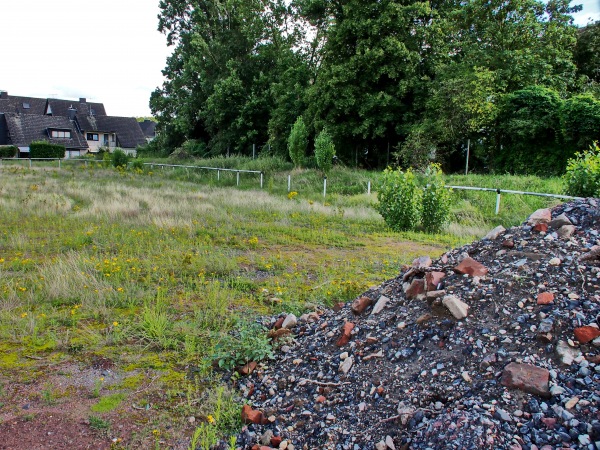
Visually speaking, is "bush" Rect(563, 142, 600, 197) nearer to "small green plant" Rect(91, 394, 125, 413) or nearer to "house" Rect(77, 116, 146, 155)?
"small green plant" Rect(91, 394, 125, 413)

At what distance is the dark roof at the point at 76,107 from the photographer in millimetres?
62228

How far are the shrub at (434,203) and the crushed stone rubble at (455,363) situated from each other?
5.35 meters

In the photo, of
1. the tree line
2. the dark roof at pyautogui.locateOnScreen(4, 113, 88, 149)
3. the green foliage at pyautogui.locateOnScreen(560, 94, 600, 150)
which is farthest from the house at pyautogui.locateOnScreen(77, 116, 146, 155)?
the green foliage at pyautogui.locateOnScreen(560, 94, 600, 150)

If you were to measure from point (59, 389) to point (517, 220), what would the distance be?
10.4 metres

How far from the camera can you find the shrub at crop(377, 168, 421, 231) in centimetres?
988

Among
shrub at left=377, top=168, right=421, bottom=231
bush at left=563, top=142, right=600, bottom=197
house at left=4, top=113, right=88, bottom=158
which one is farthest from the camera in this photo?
house at left=4, top=113, right=88, bottom=158

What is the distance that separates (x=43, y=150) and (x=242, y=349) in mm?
46688

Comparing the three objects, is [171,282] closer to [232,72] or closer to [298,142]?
[298,142]

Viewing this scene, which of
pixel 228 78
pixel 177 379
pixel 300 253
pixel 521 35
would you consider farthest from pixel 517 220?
pixel 228 78

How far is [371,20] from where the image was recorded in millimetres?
21547

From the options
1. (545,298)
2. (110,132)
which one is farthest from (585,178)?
(110,132)

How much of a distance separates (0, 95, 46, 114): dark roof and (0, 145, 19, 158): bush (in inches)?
517

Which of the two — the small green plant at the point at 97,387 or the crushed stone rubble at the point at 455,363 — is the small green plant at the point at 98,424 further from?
the crushed stone rubble at the point at 455,363

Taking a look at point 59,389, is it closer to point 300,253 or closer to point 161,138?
point 300,253
